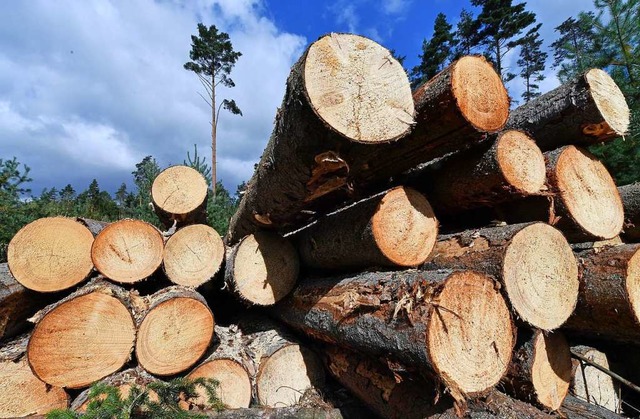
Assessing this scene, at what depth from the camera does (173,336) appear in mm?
2609

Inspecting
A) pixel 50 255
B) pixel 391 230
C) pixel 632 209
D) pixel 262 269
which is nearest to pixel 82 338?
pixel 50 255

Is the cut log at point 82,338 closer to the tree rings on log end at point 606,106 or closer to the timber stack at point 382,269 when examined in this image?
the timber stack at point 382,269

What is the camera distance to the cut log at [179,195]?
382 cm

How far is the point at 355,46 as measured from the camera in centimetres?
172

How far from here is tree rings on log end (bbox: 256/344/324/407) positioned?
9.09 feet

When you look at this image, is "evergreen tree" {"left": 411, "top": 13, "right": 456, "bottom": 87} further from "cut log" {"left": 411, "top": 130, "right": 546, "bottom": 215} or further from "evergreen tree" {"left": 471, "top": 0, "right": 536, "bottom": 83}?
"cut log" {"left": 411, "top": 130, "right": 546, "bottom": 215}

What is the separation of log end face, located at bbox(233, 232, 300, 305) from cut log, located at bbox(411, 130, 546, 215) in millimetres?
1467

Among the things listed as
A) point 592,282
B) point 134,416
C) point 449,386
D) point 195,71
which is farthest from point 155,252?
point 195,71

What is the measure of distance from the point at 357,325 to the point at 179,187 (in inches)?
106

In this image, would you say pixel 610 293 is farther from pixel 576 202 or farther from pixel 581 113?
pixel 581 113

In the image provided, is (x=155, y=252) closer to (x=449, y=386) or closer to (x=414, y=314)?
(x=414, y=314)

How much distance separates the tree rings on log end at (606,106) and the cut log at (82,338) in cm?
348

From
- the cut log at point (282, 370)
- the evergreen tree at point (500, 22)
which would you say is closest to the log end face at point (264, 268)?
the cut log at point (282, 370)

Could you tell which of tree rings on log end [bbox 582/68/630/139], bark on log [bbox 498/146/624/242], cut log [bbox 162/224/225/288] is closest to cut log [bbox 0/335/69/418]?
cut log [bbox 162/224/225/288]
